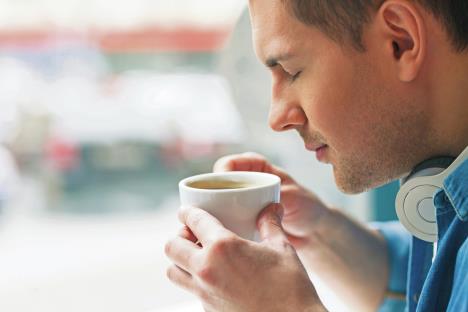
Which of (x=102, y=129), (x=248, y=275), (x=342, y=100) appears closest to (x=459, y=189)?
(x=342, y=100)

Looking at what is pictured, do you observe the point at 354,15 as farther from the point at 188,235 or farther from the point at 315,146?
the point at 188,235

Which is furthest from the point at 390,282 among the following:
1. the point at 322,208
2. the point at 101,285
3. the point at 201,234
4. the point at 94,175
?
the point at 94,175

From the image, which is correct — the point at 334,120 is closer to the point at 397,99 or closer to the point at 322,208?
the point at 397,99

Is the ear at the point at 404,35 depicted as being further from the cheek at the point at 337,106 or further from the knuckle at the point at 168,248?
the knuckle at the point at 168,248

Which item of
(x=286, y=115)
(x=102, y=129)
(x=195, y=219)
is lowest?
(x=102, y=129)

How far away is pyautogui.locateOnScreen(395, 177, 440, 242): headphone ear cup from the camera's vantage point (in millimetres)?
827

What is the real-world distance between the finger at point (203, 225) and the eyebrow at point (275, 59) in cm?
27

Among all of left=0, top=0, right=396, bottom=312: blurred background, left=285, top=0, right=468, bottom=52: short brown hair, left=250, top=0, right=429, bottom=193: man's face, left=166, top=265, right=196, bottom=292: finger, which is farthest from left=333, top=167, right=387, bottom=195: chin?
left=0, top=0, right=396, bottom=312: blurred background

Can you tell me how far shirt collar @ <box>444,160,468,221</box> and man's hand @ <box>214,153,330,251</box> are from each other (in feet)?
1.02

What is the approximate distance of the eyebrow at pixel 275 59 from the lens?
2.71 ft

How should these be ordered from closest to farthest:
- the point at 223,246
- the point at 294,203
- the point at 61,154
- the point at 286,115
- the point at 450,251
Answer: the point at 223,246
the point at 450,251
the point at 286,115
the point at 294,203
the point at 61,154

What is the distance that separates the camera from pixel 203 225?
70 centimetres

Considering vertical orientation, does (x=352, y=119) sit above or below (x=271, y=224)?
above

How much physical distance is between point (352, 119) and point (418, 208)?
175 mm
